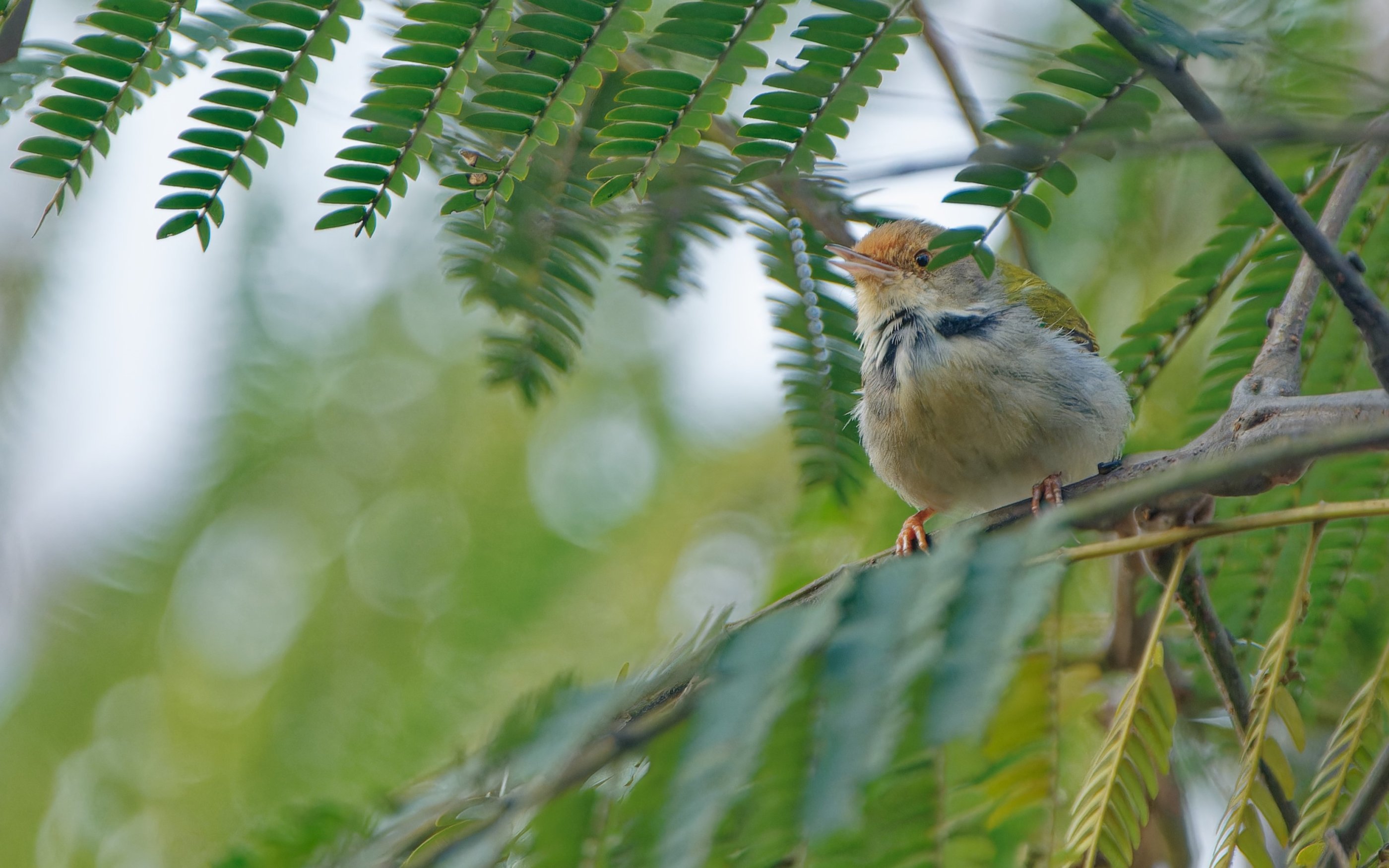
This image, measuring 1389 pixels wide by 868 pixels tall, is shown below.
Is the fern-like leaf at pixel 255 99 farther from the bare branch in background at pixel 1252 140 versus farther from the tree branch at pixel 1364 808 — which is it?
the tree branch at pixel 1364 808

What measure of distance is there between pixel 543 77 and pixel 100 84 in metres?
0.67

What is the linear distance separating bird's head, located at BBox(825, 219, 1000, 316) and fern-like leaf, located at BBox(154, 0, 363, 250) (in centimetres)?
191

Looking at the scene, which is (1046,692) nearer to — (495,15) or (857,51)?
(857,51)

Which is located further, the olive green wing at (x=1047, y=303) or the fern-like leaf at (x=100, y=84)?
the olive green wing at (x=1047, y=303)

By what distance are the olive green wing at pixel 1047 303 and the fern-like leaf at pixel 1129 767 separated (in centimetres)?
179

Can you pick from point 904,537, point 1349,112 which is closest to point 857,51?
point 1349,112

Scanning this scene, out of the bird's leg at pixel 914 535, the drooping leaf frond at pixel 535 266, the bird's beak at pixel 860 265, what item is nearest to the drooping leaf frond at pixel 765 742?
the bird's leg at pixel 914 535

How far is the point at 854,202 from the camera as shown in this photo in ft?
9.75

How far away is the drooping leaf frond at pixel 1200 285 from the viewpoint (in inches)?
103

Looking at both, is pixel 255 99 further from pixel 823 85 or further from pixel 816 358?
pixel 816 358

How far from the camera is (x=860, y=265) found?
11.5ft

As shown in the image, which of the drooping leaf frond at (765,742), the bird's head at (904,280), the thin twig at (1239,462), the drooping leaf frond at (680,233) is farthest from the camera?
the bird's head at (904,280)

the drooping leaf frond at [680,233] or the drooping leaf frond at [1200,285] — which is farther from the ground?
the drooping leaf frond at [1200,285]

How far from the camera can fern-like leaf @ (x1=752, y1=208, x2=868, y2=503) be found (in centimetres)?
305
